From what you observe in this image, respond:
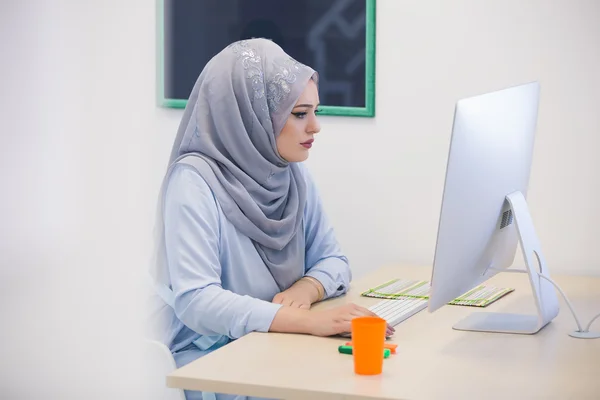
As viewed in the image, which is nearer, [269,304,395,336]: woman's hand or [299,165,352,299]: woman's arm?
[269,304,395,336]: woman's hand

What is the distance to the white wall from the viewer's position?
118cm

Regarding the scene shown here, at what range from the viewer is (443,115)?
7.70ft

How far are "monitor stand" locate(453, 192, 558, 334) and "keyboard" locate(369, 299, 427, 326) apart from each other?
11cm

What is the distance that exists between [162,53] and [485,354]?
1.51m

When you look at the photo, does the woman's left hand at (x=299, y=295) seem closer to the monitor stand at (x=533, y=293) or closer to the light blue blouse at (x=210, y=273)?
the light blue blouse at (x=210, y=273)

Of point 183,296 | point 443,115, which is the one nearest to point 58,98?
point 183,296

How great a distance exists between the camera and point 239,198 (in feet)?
6.02

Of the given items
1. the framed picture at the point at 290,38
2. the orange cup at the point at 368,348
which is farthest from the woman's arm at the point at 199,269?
the framed picture at the point at 290,38

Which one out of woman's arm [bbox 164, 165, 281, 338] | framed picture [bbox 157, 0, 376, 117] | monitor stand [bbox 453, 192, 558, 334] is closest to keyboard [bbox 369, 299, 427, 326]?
monitor stand [bbox 453, 192, 558, 334]

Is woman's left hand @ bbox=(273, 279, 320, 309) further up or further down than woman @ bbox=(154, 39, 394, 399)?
further down

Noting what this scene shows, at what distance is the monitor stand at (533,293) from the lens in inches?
62.1

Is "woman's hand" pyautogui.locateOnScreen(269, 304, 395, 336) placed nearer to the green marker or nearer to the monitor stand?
the green marker

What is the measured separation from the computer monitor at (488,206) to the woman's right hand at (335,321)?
0.16m

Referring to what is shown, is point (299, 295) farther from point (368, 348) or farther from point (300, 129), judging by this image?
point (368, 348)
